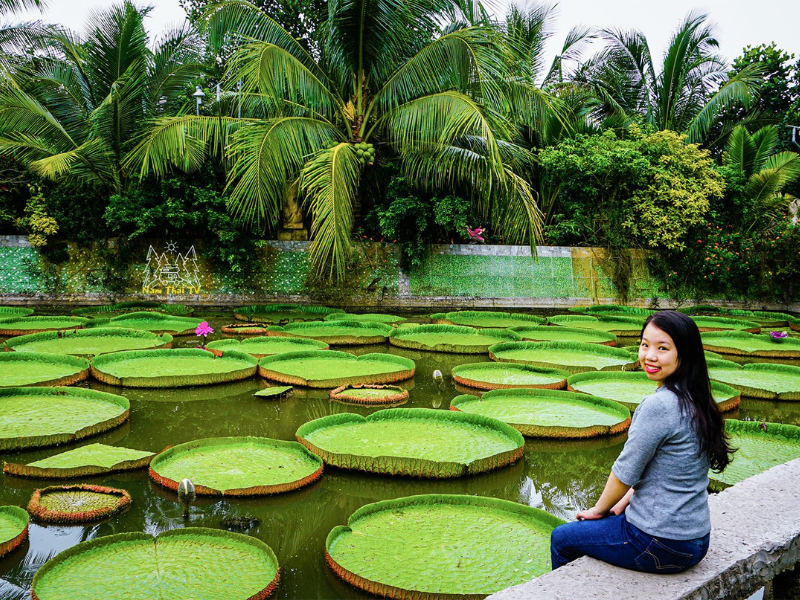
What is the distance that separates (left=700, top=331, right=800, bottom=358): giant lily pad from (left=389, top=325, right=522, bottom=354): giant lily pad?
2.46 metres

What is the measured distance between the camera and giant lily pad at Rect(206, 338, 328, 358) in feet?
20.7

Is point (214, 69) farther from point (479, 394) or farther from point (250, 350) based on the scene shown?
point (479, 394)

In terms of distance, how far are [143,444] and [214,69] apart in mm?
12609

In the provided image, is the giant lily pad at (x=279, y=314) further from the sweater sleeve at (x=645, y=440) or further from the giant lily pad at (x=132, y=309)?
the sweater sleeve at (x=645, y=440)

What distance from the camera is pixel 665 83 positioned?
51.4 feet

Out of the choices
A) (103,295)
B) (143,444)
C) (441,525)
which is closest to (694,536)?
(441,525)

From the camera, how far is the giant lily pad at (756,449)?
350 centimetres

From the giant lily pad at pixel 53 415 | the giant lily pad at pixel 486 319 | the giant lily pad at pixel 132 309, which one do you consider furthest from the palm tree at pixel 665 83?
the giant lily pad at pixel 53 415

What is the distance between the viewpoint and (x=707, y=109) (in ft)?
51.5

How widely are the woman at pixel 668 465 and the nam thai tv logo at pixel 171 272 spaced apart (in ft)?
36.1

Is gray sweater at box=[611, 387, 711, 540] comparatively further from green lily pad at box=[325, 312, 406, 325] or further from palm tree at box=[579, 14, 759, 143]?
palm tree at box=[579, 14, 759, 143]

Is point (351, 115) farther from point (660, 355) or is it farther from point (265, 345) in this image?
point (660, 355)

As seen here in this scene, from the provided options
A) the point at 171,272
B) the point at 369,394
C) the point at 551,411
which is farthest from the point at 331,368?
the point at 171,272

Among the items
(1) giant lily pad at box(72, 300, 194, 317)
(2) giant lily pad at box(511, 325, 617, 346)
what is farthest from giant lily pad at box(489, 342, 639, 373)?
(1) giant lily pad at box(72, 300, 194, 317)
